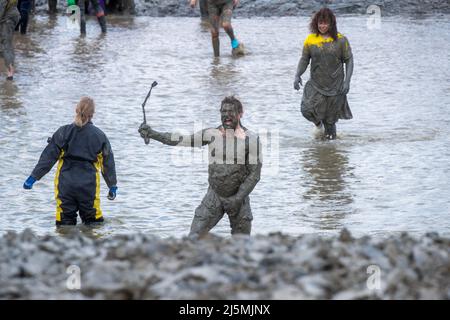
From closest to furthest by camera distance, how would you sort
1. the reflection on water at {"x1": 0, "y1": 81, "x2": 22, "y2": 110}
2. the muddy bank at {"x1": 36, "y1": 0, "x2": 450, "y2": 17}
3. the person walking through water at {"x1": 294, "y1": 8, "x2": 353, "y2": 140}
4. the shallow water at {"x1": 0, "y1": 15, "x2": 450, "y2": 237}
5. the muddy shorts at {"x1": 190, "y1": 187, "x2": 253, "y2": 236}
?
the muddy shorts at {"x1": 190, "y1": 187, "x2": 253, "y2": 236}, the shallow water at {"x1": 0, "y1": 15, "x2": 450, "y2": 237}, the person walking through water at {"x1": 294, "y1": 8, "x2": 353, "y2": 140}, the reflection on water at {"x1": 0, "y1": 81, "x2": 22, "y2": 110}, the muddy bank at {"x1": 36, "y1": 0, "x2": 450, "y2": 17}

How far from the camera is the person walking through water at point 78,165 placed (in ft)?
36.5

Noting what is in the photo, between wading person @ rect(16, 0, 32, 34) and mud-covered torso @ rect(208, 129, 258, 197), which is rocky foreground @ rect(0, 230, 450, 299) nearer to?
Answer: mud-covered torso @ rect(208, 129, 258, 197)

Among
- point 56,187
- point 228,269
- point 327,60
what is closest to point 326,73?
point 327,60

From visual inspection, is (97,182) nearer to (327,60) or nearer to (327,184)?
(327,184)

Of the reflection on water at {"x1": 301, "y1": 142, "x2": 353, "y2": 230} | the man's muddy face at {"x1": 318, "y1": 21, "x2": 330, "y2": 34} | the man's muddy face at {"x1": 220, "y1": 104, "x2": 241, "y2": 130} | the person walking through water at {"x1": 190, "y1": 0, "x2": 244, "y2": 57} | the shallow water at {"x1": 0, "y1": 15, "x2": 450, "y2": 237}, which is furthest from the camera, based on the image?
the person walking through water at {"x1": 190, "y1": 0, "x2": 244, "y2": 57}

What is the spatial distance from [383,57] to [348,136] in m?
7.29

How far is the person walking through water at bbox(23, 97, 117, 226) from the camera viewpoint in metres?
11.1

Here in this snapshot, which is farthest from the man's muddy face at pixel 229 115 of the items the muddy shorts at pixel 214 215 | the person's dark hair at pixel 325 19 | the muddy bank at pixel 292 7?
the muddy bank at pixel 292 7

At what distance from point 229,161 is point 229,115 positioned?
379 mm

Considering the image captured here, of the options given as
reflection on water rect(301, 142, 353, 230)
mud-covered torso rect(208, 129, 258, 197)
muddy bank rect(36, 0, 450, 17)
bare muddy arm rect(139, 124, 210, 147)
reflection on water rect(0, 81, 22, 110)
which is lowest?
reflection on water rect(301, 142, 353, 230)

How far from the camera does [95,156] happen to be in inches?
443

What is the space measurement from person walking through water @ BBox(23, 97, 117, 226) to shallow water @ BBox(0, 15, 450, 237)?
1.07ft

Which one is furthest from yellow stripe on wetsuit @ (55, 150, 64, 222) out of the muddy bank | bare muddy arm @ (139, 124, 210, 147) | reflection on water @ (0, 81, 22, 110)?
the muddy bank

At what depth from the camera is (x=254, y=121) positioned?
16781 mm
